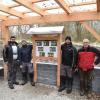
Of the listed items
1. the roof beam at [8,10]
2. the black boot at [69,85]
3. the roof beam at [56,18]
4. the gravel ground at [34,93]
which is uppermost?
the roof beam at [8,10]

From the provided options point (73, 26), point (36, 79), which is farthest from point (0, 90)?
point (73, 26)

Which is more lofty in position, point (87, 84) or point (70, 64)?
point (70, 64)

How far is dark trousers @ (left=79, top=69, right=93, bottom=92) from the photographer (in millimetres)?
5483

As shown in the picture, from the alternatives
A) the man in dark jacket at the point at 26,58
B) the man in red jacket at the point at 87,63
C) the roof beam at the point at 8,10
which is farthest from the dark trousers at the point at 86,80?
the roof beam at the point at 8,10

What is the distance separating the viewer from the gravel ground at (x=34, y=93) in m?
5.48

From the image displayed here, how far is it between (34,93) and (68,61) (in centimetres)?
141

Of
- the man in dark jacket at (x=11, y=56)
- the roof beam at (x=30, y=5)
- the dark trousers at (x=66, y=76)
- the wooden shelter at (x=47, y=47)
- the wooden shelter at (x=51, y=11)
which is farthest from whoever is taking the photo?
the man in dark jacket at (x=11, y=56)

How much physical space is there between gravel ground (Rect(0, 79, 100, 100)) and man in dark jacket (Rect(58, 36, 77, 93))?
279mm

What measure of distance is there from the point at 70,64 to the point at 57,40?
883 mm

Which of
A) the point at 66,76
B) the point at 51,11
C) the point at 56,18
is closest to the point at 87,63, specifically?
the point at 66,76

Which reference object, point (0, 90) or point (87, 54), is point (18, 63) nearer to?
point (0, 90)

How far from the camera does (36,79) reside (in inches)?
260

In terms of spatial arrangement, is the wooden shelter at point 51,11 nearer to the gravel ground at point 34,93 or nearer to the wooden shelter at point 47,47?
the wooden shelter at point 47,47

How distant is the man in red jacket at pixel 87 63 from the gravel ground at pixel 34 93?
1.17ft
